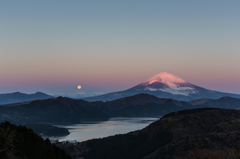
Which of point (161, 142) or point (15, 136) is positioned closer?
point (15, 136)

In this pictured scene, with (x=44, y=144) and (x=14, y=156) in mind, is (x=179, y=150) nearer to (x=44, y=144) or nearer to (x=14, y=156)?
(x=44, y=144)

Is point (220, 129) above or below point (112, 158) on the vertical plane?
above

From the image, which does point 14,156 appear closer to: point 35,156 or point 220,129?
point 35,156

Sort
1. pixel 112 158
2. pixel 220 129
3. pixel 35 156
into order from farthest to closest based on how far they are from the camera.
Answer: pixel 112 158 → pixel 220 129 → pixel 35 156

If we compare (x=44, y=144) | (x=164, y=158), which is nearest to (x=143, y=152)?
(x=164, y=158)

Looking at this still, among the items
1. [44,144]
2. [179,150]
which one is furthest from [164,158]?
[44,144]

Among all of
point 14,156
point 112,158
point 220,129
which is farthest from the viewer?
point 112,158
